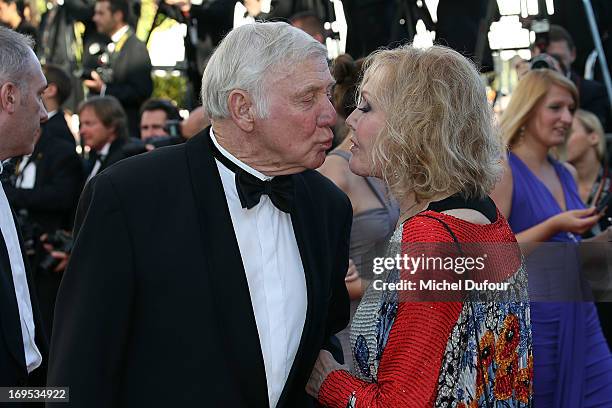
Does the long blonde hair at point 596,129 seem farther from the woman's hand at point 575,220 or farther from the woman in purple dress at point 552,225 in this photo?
the woman's hand at point 575,220

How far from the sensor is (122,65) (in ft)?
30.8

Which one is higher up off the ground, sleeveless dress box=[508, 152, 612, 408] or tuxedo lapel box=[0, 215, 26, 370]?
tuxedo lapel box=[0, 215, 26, 370]

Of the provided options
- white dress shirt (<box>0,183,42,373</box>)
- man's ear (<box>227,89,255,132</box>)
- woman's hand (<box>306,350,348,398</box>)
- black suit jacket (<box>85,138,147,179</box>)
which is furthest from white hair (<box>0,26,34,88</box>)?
black suit jacket (<box>85,138,147,179</box>)

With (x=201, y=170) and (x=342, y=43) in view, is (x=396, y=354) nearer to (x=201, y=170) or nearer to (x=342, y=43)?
(x=201, y=170)

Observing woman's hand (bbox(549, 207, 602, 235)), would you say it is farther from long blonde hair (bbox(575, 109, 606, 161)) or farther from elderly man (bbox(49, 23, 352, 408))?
long blonde hair (bbox(575, 109, 606, 161))

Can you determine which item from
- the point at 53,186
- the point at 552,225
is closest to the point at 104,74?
the point at 53,186

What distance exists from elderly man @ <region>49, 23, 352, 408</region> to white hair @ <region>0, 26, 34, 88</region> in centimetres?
101

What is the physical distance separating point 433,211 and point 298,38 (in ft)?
2.09

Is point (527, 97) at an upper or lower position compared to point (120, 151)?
upper

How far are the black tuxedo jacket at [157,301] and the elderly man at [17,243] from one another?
0.60m

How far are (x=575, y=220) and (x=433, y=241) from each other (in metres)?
2.12

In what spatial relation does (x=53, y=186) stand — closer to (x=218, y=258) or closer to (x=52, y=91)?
(x=52, y=91)

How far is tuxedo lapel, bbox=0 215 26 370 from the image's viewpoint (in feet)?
10.8

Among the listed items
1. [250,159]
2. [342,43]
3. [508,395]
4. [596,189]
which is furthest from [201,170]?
[342,43]
